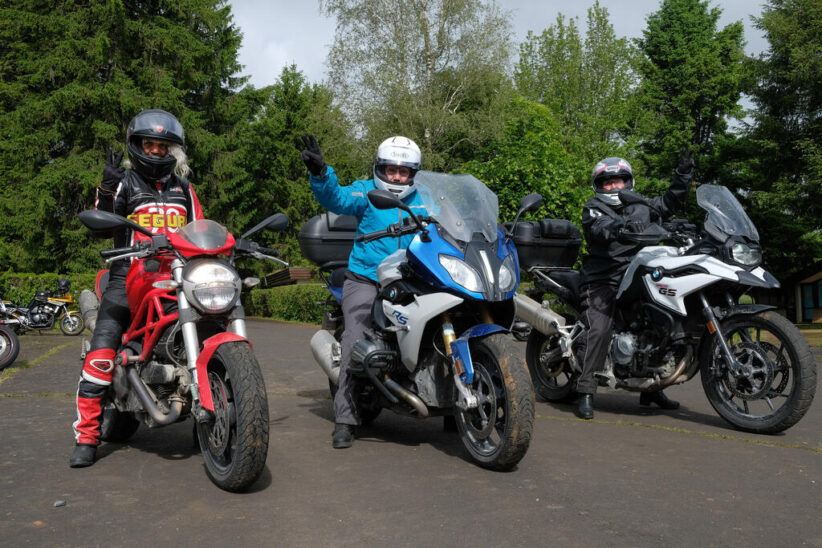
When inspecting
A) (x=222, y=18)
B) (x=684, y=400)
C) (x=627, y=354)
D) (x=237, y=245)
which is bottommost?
(x=684, y=400)

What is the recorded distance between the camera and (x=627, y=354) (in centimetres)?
628

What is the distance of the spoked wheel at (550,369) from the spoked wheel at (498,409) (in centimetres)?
237

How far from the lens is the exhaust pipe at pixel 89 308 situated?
17.0 ft

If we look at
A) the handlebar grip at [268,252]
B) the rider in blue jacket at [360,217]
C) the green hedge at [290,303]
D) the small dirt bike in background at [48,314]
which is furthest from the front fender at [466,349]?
the green hedge at [290,303]

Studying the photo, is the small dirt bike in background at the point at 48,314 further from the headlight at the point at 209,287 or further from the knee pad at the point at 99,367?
the headlight at the point at 209,287

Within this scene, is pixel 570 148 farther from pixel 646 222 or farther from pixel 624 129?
pixel 646 222

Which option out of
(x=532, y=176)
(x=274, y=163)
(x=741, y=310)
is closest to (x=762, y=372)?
(x=741, y=310)

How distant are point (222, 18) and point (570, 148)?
59.8ft

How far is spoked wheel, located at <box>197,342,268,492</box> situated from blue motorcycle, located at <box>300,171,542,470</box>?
3.78 feet

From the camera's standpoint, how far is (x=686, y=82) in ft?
133

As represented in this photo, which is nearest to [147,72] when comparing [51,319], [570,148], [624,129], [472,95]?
[472,95]

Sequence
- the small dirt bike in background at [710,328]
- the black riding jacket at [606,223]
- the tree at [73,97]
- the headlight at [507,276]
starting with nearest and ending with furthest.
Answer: the headlight at [507,276]
the small dirt bike in background at [710,328]
the black riding jacket at [606,223]
the tree at [73,97]

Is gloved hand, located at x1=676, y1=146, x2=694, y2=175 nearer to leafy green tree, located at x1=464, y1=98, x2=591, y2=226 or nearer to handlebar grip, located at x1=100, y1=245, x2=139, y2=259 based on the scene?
handlebar grip, located at x1=100, y1=245, x2=139, y2=259

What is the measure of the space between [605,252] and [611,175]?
25.7 inches
